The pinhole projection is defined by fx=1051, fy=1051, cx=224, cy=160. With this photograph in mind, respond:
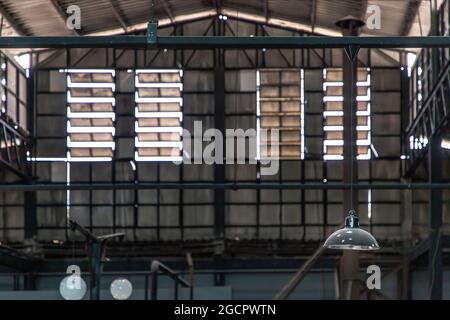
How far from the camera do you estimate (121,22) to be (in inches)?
1197

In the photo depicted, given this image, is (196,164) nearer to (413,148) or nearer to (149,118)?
(149,118)

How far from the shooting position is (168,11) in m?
30.5

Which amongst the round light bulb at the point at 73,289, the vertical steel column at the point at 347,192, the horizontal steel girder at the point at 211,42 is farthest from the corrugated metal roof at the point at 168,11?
the horizontal steel girder at the point at 211,42

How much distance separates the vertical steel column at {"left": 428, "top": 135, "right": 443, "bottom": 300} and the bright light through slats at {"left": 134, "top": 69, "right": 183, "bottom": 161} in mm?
8336

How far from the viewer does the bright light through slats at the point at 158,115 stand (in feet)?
101

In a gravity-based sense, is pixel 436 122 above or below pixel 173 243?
above

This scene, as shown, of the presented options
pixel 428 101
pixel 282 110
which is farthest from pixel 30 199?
pixel 428 101

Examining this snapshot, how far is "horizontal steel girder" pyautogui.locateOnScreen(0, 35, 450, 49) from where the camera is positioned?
30.6 feet

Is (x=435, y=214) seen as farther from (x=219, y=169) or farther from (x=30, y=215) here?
(x=30, y=215)

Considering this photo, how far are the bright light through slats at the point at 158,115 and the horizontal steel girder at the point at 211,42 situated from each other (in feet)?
69.1

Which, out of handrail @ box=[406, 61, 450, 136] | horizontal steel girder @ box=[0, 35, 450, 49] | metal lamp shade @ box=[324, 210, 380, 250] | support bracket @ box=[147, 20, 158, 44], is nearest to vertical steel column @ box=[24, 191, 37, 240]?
handrail @ box=[406, 61, 450, 136]

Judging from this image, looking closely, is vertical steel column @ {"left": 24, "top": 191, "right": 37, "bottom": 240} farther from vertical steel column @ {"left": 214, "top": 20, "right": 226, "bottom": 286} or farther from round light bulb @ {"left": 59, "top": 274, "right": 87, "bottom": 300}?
round light bulb @ {"left": 59, "top": 274, "right": 87, "bottom": 300}
